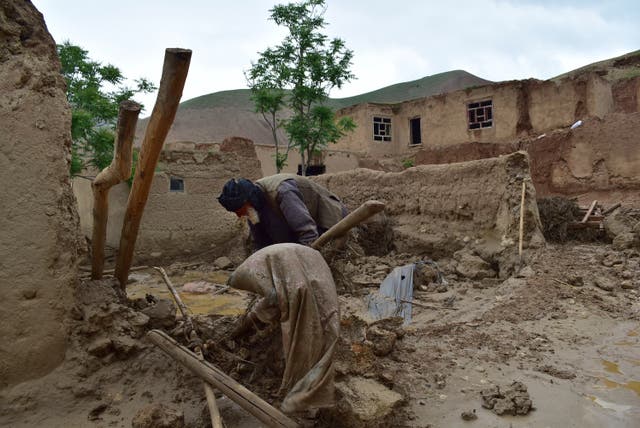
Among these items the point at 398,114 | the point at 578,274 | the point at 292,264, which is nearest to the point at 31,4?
the point at 292,264

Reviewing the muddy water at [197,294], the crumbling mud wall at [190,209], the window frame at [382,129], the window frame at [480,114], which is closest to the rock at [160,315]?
the muddy water at [197,294]

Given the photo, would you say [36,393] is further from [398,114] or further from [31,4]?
[398,114]

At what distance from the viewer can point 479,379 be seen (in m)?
2.64

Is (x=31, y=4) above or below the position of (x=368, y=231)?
above

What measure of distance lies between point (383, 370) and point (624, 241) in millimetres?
4414

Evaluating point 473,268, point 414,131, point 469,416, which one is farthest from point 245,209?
point 414,131

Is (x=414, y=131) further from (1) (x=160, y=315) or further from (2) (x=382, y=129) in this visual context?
(1) (x=160, y=315)

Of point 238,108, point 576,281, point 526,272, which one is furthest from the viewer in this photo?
point 238,108

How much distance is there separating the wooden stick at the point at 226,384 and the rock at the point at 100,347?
0.20 meters

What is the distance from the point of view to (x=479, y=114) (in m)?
16.9

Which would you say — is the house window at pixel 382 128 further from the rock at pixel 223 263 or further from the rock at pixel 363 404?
the rock at pixel 363 404

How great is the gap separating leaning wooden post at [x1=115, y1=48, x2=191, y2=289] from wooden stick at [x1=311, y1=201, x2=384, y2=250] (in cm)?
99

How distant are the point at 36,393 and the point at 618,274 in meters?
4.90

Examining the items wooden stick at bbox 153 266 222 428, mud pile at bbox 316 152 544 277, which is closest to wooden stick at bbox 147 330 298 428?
wooden stick at bbox 153 266 222 428
